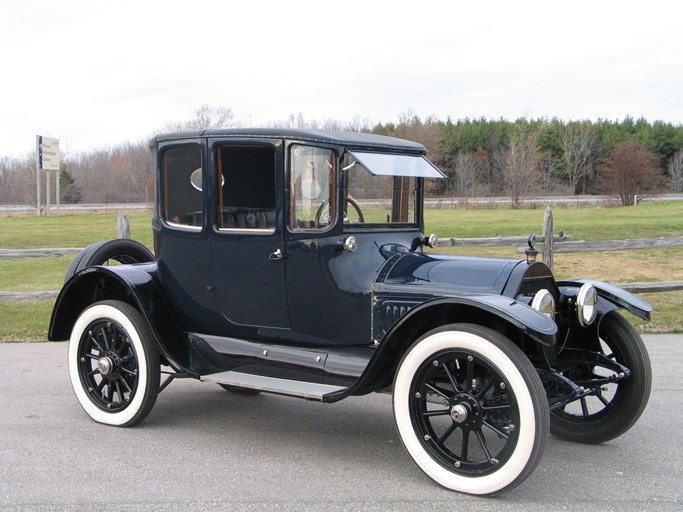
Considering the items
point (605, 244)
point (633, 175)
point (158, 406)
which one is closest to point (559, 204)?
point (633, 175)

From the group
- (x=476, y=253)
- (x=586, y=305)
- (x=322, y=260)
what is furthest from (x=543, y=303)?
(x=476, y=253)

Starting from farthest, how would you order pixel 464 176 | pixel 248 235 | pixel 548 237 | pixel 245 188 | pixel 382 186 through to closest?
pixel 464 176, pixel 548 237, pixel 382 186, pixel 245 188, pixel 248 235

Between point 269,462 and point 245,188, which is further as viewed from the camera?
point 245,188

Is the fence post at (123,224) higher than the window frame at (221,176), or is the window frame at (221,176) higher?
the window frame at (221,176)

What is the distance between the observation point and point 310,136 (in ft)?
13.8

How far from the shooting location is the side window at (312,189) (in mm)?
4242

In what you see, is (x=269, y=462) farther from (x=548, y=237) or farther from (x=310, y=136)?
(x=548, y=237)

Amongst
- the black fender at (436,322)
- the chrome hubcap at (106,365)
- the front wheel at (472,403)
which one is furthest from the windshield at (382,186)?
the chrome hubcap at (106,365)

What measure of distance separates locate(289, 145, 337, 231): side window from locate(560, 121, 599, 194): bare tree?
169 ft

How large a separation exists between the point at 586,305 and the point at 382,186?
1.48 metres

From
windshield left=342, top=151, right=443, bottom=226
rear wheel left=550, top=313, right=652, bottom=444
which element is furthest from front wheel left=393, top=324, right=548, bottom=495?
windshield left=342, top=151, right=443, bottom=226

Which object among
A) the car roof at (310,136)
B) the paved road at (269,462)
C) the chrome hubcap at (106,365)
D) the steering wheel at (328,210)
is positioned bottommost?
the paved road at (269,462)

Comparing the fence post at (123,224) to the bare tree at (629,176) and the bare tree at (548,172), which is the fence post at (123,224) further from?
the bare tree at (548,172)

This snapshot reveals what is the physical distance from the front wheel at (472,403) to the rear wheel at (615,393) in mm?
923
